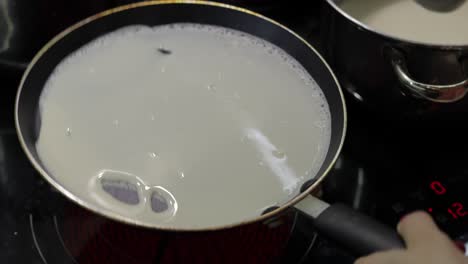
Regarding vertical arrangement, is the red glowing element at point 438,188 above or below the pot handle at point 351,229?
below

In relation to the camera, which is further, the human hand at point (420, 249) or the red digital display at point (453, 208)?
the red digital display at point (453, 208)

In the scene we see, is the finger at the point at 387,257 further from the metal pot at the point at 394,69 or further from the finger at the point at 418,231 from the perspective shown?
the metal pot at the point at 394,69

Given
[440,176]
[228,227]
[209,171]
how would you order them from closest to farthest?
1. [228,227]
2. [209,171]
3. [440,176]

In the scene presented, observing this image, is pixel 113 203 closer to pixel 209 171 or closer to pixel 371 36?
pixel 209 171

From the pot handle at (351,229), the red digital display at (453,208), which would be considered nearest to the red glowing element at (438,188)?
the red digital display at (453,208)

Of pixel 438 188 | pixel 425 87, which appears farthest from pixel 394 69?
pixel 438 188

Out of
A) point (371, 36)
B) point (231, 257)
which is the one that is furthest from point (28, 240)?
point (371, 36)

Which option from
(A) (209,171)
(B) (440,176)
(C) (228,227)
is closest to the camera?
(C) (228,227)
